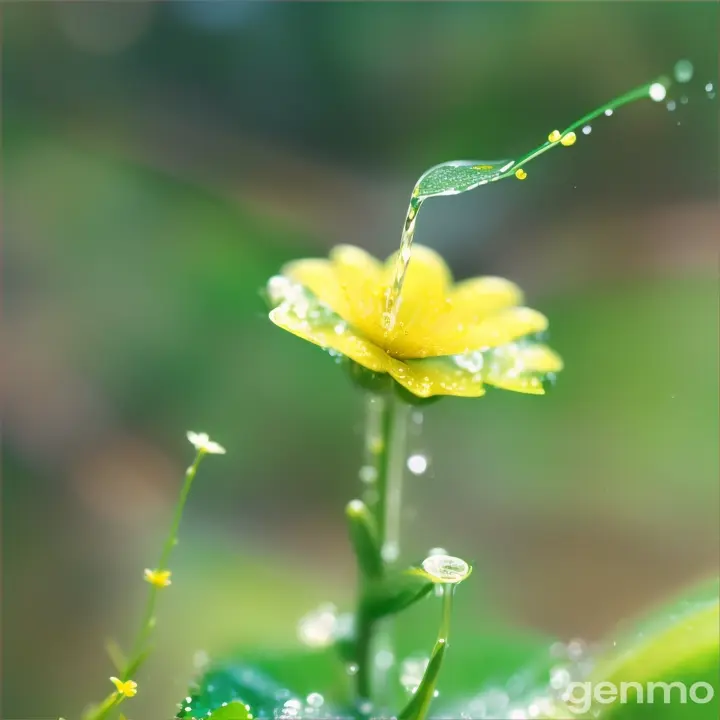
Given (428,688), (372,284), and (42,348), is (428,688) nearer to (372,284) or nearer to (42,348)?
(372,284)

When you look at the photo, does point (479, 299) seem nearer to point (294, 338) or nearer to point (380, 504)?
point (380, 504)

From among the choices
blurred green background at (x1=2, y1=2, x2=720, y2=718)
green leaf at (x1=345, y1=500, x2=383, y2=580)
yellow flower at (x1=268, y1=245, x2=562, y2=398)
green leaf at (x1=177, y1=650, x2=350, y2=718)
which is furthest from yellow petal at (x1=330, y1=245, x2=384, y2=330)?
blurred green background at (x1=2, y1=2, x2=720, y2=718)

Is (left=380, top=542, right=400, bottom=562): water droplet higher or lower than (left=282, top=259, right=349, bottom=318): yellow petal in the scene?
lower

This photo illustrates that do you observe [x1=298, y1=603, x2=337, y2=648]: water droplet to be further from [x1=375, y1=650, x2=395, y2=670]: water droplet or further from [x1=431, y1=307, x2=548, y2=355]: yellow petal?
[x1=431, y1=307, x2=548, y2=355]: yellow petal

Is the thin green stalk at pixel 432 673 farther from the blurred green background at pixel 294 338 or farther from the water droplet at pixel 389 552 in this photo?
the blurred green background at pixel 294 338

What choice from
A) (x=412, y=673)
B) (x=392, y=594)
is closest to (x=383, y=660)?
(x=412, y=673)

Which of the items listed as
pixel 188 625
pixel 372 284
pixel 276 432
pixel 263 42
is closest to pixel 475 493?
pixel 276 432

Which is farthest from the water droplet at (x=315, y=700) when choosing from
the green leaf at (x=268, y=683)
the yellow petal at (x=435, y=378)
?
the yellow petal at (x=435, y=378)

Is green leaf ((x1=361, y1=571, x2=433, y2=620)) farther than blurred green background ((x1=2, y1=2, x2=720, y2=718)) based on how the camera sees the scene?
No
